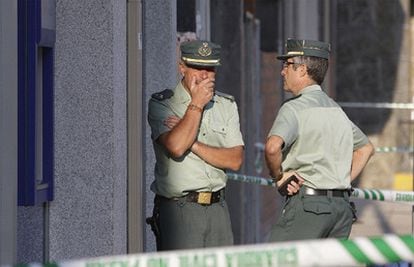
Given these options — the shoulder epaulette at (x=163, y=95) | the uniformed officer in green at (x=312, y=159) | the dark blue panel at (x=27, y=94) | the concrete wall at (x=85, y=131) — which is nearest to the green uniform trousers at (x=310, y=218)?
the uniformed officer in green at (x=312, y=159)

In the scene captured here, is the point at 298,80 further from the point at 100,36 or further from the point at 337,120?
the point at 100,36

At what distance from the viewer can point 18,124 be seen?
22.1 ft

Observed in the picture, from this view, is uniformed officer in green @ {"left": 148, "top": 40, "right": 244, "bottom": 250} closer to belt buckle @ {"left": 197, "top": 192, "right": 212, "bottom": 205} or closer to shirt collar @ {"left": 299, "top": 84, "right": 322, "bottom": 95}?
belt buckle @ {"left": 197, "top": 192, "right": 212, "bottom": 205}

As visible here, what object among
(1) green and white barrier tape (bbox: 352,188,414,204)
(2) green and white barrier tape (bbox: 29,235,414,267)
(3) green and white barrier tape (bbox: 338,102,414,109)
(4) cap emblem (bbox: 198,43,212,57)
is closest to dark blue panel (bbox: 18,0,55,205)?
(4) cap emblem (bbox: 198,43,212,57)

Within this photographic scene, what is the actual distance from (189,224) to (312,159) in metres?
0.69

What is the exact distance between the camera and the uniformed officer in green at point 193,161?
721 centimetres

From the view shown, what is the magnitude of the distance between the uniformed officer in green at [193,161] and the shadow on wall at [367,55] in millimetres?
12406

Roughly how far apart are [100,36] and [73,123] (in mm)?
488

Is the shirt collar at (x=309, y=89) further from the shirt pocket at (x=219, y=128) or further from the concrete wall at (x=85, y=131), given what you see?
the concrete wall at (x=85, y=131)

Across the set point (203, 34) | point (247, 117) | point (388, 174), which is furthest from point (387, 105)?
point (203, 34)

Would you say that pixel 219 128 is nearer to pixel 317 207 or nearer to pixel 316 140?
pixel 316 140

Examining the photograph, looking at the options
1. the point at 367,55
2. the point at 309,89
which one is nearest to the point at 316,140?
the point at 309,89

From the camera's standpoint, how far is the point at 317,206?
7309 mm

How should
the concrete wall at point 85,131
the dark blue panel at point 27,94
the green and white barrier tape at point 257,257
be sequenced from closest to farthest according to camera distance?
the green and white barrier tape at point 257,257 < the dark blue panel at point 27,94 < the concrete wall at point 85,131
